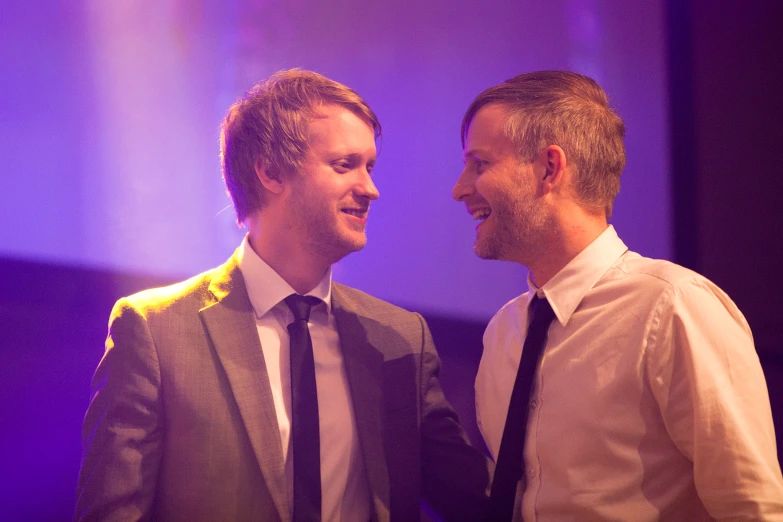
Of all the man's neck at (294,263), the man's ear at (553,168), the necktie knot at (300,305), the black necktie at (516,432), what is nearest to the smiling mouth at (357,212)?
the man's neck at (294,263)

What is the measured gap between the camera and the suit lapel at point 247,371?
5.69 ft

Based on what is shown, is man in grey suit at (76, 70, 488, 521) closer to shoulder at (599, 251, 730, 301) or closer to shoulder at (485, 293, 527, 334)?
shoulder at (485, 293, 527, 334)

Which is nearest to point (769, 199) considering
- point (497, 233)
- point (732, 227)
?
point (732, 227)

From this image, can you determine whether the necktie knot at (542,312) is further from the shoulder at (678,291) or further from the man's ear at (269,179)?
the man's ear at (269,179)

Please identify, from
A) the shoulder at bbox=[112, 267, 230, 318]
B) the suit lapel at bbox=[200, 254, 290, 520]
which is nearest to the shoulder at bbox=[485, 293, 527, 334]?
the suit lapel at bbox=[200, 254, 290, 520]

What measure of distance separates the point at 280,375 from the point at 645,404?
0.97 metres

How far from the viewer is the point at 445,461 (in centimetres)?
208

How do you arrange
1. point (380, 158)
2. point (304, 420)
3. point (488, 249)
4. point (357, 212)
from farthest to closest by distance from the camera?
1. point (380, 158)
2. point (357, 212)
3. point (488, 249)
4. point (304, 420)

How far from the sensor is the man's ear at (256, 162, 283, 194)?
7.13 feet

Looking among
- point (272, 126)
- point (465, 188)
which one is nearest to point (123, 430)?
point (272, 126)

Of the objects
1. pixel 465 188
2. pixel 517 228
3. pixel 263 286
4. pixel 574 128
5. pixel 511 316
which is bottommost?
pixel 511 316

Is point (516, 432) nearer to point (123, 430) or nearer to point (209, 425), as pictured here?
point (209, 425)

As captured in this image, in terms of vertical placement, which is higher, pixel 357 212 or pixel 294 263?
pixel 357 212

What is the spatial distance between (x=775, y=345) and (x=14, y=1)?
2865mm
